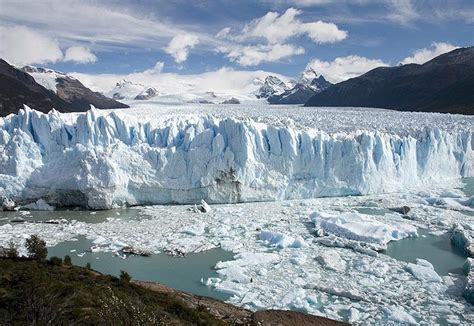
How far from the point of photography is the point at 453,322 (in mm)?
7375

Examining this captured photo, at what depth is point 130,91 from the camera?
12456 centimetres

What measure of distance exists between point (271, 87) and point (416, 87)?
6652 cm

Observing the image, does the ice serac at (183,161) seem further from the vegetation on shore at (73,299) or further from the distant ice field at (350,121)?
the vegetation on shore at (73,299)

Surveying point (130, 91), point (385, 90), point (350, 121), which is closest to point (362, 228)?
point (350, 121)

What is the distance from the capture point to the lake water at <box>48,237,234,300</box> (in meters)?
9.09

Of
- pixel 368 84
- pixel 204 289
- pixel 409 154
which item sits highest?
pixel 368 84

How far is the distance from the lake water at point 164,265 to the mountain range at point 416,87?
1480 inches

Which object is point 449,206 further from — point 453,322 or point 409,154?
point 453,322

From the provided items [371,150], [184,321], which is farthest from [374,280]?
[371,150]

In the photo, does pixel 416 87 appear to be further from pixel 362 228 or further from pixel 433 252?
pixel 433 252

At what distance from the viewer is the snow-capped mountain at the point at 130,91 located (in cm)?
11251

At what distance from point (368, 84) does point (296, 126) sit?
46317mm

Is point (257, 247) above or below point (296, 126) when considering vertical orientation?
below

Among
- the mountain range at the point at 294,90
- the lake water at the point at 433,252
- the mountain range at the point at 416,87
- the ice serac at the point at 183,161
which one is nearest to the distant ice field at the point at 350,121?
the ice serac at the point at 183,161
